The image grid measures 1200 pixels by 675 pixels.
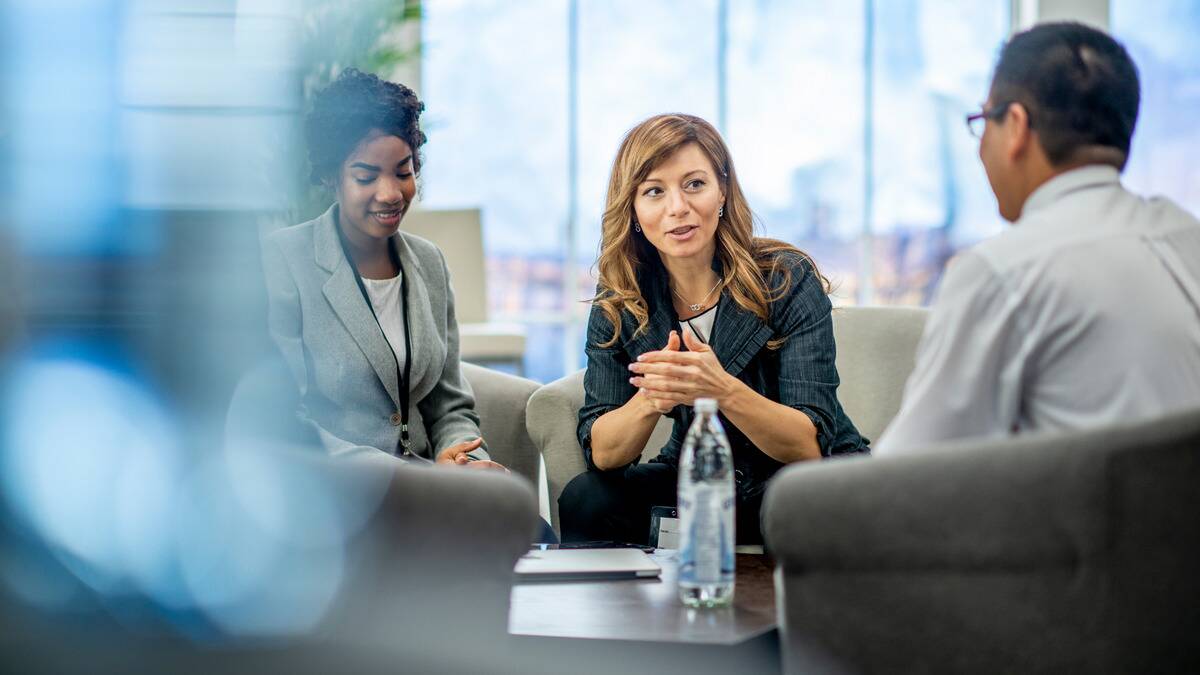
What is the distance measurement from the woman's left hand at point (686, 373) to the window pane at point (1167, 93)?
5813mm

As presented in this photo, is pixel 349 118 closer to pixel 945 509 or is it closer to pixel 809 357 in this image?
pixel 809 357

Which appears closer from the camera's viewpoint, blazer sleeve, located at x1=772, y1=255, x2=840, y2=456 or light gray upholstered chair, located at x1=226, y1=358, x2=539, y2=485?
blazer sleeve, located at x1=772, y1=255, x2=840, y2=456

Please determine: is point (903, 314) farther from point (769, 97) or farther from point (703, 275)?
point (769, 97)

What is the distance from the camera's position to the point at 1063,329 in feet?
4.35

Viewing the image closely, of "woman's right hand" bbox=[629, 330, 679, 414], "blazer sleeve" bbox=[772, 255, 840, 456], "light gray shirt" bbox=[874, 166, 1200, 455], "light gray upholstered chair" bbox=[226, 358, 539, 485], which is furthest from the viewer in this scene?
"light gray upholstered chair" bbox=[226, 358, 539, 485]

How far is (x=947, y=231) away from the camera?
7246mm

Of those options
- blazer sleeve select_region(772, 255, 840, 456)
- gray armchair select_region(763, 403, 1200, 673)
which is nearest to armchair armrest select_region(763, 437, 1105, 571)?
gray armchair select_region(763, 403, 1200, 673)

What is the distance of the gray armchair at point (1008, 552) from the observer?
1189mm

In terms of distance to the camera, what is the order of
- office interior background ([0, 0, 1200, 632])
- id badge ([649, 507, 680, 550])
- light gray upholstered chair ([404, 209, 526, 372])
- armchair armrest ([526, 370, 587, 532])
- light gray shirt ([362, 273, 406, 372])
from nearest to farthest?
office interior background ([0, 0, 1200, 632]) → id badge ([649, 507, 680, 550]) → light gray shirt ([362, 273, 406, 372]) → armchair armrest ([526, 370, 587, 532]) → light gray upholstered chair ([404, 209, 526, 372])

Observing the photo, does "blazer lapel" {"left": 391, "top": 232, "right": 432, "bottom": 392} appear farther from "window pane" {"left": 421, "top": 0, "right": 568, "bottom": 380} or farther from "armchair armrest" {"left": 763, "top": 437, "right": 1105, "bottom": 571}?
"window pane" {"left": 421, "top": 0, "right": 568, "bottom": 380}

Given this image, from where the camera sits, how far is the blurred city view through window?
277 inches

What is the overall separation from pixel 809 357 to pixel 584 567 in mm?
775

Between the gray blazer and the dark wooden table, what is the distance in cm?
79

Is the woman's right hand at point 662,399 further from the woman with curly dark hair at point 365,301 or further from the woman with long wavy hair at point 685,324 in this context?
the woman with curly dark hair at point 365,301
